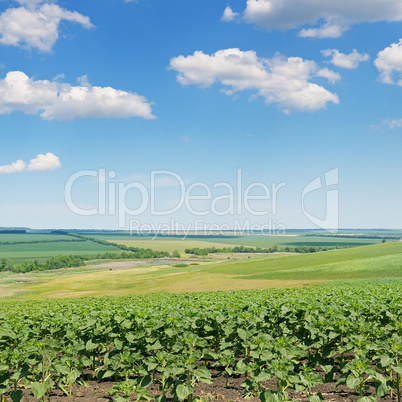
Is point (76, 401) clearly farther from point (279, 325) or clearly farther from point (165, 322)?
point (279, 325)

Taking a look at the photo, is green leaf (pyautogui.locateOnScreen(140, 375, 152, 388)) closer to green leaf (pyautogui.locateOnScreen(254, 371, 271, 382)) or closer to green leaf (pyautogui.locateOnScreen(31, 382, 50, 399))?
green leaf (pyautogui.locateOnScreen(31, 382, 50, 399))

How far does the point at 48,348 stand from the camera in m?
9.90

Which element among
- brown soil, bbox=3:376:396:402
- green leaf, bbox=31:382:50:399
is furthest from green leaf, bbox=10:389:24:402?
brown soil, bbox=3:376:396:402

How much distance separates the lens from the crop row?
28.1 feet

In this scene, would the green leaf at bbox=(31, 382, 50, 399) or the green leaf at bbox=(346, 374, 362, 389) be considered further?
the green leaf at bbox=(31, 382, 50, 399)

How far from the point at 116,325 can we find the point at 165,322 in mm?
1476

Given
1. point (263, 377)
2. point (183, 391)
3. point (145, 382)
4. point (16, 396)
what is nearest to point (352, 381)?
point (263, 377)

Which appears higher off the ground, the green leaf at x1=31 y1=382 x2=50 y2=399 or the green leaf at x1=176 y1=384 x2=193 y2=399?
the green leaf at x1=176 y1=384 x2=193 y2=399

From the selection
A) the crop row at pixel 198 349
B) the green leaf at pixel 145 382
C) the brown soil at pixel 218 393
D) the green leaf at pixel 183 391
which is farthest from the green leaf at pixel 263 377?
the green leaf at pixel 145 382

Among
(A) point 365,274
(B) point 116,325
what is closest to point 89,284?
(A) point 365,274

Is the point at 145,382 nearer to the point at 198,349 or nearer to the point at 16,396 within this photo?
the point at 198,349

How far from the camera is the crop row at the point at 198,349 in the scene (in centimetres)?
858

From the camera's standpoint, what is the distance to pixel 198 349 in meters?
10.6

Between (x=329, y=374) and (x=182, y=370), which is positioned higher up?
(x=182, y=370)
